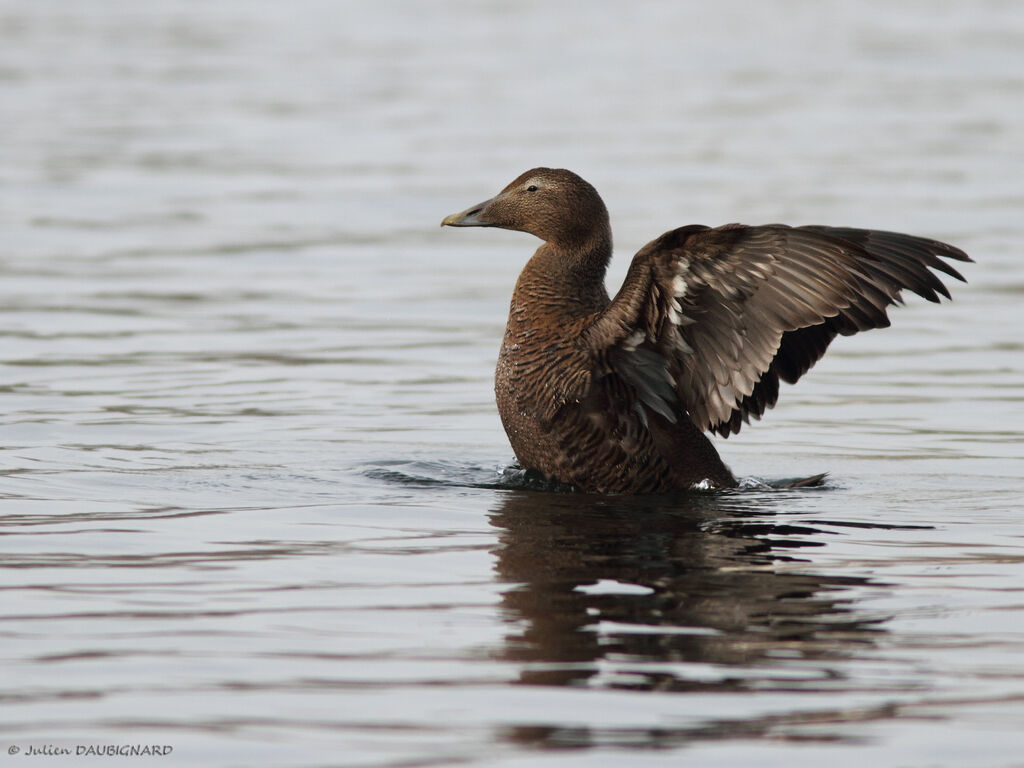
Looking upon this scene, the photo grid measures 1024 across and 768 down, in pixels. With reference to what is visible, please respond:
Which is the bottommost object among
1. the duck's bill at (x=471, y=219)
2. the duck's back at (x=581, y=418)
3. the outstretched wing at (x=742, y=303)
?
the duck's back at (x=581, y=418)

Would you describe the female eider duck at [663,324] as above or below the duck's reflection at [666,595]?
above

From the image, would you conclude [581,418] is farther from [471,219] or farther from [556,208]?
[471,219]

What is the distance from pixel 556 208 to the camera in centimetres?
808

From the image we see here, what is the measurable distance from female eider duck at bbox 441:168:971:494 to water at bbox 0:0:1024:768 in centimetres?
25

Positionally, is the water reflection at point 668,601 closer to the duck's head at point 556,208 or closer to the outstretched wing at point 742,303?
the outstretched wing at point 742,303

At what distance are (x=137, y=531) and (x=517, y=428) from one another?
1844 mm

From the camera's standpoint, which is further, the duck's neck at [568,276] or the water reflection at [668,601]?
the duck's neck at [568,276]

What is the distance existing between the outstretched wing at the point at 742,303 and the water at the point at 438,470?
0.54 meters

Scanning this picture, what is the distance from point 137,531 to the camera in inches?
263

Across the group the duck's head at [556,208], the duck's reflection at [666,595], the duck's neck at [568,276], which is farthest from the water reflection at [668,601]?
the duck's head at [556,208]

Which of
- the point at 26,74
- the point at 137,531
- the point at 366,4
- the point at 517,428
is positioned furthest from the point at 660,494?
the point at 366,4

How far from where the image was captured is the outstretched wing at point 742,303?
22.9ft

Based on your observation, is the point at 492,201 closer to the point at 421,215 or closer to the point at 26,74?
the point at 421,215

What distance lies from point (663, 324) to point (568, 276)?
0.80m
